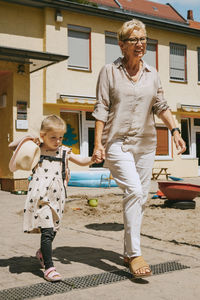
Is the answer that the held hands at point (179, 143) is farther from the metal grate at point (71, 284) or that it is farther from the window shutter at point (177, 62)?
the window shutter at point (177, 62)

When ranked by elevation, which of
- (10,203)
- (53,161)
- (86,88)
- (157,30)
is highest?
(157,30)

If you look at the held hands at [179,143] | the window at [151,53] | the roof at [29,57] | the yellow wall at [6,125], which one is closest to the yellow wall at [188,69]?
the window at [151,53]

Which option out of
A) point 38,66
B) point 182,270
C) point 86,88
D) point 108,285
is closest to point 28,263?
point 108,285

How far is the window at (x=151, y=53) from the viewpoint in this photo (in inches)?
768

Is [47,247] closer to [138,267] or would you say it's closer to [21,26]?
[138,267]

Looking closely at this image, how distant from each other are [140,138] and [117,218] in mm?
3726

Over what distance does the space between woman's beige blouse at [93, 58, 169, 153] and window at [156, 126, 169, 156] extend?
15705 mm

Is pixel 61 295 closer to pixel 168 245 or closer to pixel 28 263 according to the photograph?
pixel 28 263

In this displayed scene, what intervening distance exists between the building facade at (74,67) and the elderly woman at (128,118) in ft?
30.3

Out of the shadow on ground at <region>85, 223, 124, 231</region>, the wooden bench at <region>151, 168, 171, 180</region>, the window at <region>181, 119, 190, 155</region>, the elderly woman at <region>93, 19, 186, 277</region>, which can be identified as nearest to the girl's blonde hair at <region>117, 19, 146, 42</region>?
the elderly woman at <region>93, 19, 186, 277</region>

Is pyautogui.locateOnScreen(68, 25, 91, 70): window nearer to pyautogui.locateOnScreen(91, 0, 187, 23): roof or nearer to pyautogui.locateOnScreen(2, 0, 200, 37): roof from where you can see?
pyautogui.locateOnScreen(2, 0, 200, 37): roof

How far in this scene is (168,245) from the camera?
523 cm

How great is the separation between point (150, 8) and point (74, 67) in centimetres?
868

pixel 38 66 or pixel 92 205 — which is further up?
pixel 38 66
